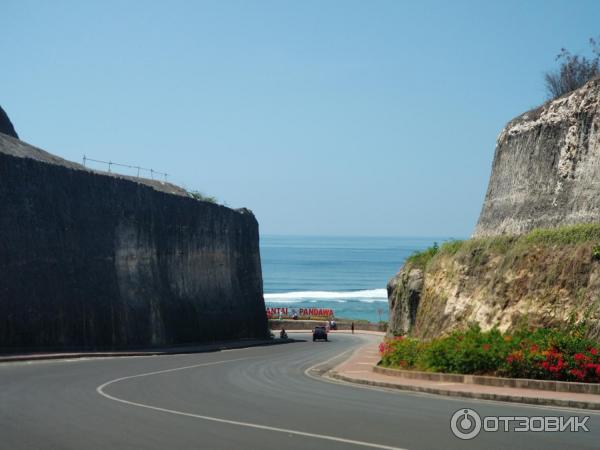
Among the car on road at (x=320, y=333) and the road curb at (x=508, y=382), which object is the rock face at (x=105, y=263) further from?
the road curb at (x=508, y=382)

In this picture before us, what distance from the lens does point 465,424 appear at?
14289 millimetres

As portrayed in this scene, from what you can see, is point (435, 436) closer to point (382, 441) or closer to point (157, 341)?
point (382, 441)

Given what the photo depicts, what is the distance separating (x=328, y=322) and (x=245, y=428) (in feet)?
226

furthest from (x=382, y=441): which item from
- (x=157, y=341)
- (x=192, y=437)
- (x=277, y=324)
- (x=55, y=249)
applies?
(x=277, y=324)

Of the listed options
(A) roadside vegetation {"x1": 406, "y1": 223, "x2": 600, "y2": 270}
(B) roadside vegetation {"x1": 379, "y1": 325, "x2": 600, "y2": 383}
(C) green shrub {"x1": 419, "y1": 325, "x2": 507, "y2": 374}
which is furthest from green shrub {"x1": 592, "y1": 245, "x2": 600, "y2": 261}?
(C) green shrub {"x1": 419, "y1": 325, "x2": 507, "y2": 374}

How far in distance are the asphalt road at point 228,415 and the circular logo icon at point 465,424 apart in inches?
5.9

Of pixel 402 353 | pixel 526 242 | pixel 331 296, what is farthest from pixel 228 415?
pixel 331 296

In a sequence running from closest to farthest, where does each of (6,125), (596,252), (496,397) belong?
1. (496,397)
2. (596,252)
3. (6,125)

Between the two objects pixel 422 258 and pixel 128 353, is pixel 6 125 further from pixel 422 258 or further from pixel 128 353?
pixel 422 258

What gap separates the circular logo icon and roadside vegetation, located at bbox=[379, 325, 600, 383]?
4387 millimetres

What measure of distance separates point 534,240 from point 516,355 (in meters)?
7.58

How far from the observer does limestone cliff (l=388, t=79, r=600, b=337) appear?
2508cm

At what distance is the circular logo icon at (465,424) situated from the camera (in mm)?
13118

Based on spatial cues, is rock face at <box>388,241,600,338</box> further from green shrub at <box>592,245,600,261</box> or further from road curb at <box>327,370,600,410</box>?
road curb at <box>327,370,600,410</box>
